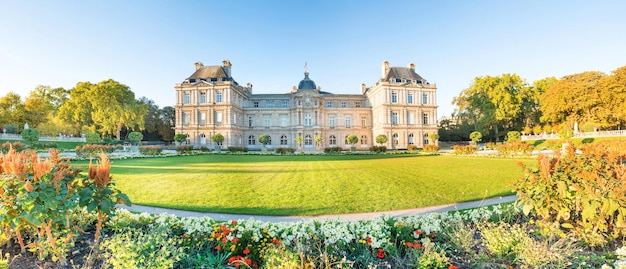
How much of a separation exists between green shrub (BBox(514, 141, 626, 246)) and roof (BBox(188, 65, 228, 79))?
41.6 metres

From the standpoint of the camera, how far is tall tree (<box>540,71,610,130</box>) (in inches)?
1196

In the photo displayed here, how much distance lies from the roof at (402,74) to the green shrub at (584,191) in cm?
3879

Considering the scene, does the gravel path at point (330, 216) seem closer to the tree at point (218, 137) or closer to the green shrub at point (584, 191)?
the green shrub at point (584, 191)

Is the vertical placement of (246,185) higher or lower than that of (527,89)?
lower

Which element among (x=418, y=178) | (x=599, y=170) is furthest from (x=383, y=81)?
(x=599, y=170)

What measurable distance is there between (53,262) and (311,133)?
3927 cm

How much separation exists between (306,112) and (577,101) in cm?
3473

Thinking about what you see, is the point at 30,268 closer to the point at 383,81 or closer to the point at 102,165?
the point at 102,165

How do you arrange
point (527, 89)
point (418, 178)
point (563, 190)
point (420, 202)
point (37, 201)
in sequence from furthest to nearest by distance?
point (527, 89)
point (418, 178)
point (420, 202)
point (563, 190)
point (37, 201)

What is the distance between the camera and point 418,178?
1056cm

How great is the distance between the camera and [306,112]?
42.6 m

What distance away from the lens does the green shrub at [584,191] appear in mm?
3588

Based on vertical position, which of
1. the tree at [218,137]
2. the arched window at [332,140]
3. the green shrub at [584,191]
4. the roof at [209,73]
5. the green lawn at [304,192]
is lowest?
the green lawn at [304,192]

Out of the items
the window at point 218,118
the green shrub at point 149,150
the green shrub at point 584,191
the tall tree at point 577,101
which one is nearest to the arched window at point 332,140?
the window at point 218,118
